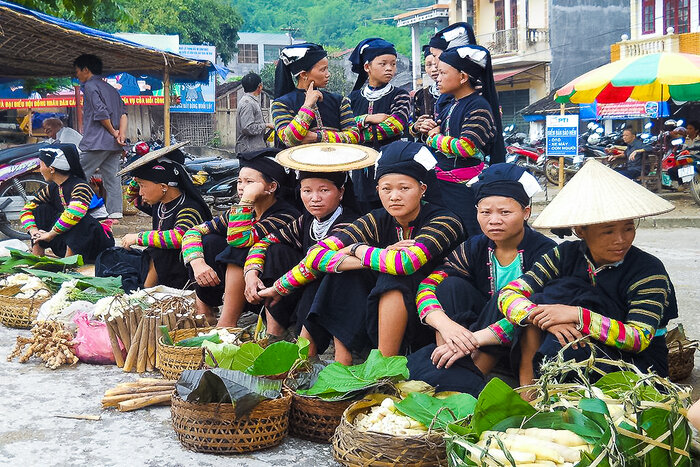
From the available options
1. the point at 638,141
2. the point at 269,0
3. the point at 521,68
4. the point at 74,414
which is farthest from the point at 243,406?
the point at 269,0

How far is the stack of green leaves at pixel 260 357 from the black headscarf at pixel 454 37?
2.68 m

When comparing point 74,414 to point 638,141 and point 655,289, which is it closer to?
point 655,289

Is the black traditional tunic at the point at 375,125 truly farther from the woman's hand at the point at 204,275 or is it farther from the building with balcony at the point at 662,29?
the building with balcony at the point at 662,29

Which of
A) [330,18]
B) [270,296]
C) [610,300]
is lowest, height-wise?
[270,296]

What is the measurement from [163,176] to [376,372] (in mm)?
3067

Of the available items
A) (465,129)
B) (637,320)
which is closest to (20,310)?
(465,129)

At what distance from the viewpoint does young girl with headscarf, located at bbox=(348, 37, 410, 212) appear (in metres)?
5.40

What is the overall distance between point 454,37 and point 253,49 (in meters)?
49.1

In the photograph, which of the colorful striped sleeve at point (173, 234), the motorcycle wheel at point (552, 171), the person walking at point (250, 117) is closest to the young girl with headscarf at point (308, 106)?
the colorful striped sleeve at point (173, 234)

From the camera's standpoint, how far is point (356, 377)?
11.0ft

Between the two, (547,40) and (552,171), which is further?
(547,40)

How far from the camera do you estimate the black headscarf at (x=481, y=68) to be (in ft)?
15.9

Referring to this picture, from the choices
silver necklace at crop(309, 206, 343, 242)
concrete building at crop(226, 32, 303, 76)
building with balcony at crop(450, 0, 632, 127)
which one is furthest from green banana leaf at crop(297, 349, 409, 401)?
concrete building at crop(226, 32, 303, 76)

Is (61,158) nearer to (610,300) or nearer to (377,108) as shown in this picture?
(377,108)
